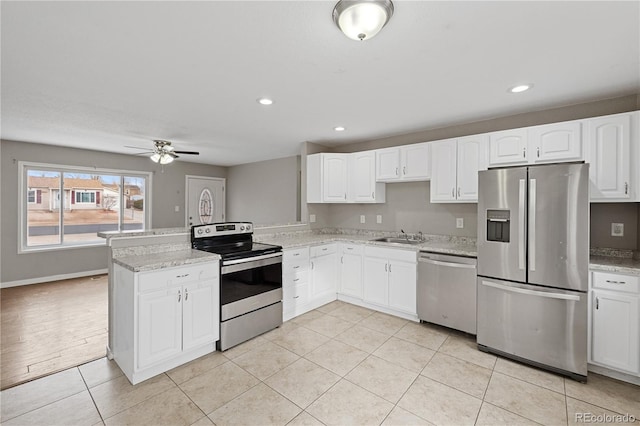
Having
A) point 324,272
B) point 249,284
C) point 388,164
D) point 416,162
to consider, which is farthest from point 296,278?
point 416,162

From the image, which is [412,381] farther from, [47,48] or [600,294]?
[47,48]

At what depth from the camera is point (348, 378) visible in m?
2.30

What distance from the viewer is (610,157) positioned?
8.04 feet

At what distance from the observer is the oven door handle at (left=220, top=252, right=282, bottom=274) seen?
2723 millimetres

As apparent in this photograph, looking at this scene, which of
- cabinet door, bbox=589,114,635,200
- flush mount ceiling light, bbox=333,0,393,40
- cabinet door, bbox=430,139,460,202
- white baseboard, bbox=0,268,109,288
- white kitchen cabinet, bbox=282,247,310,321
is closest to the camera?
flush mount ceiling light, bbox=333,0,393,40

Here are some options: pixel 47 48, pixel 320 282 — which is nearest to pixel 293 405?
pixel 320 282

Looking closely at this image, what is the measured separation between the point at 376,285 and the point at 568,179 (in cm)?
228

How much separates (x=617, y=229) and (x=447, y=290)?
1.67m

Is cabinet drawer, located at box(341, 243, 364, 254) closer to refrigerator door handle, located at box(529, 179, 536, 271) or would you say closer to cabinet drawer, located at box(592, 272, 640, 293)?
refrigerator door handle, located at box(529, 179, 536, 271)

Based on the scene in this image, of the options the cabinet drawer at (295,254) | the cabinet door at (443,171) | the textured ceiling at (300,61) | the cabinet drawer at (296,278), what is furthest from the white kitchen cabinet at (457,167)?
the cabinet drawer at (296,278)

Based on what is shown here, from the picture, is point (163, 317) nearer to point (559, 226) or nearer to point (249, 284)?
point (249, 284)

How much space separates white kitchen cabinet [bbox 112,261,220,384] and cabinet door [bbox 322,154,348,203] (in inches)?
89.0

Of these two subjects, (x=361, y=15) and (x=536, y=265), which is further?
(x=536, y=265)

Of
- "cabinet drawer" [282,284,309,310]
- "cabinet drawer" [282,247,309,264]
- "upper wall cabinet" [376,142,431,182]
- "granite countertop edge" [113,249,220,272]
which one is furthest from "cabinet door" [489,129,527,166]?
"granite countertop edge" [113,249,220,272]
